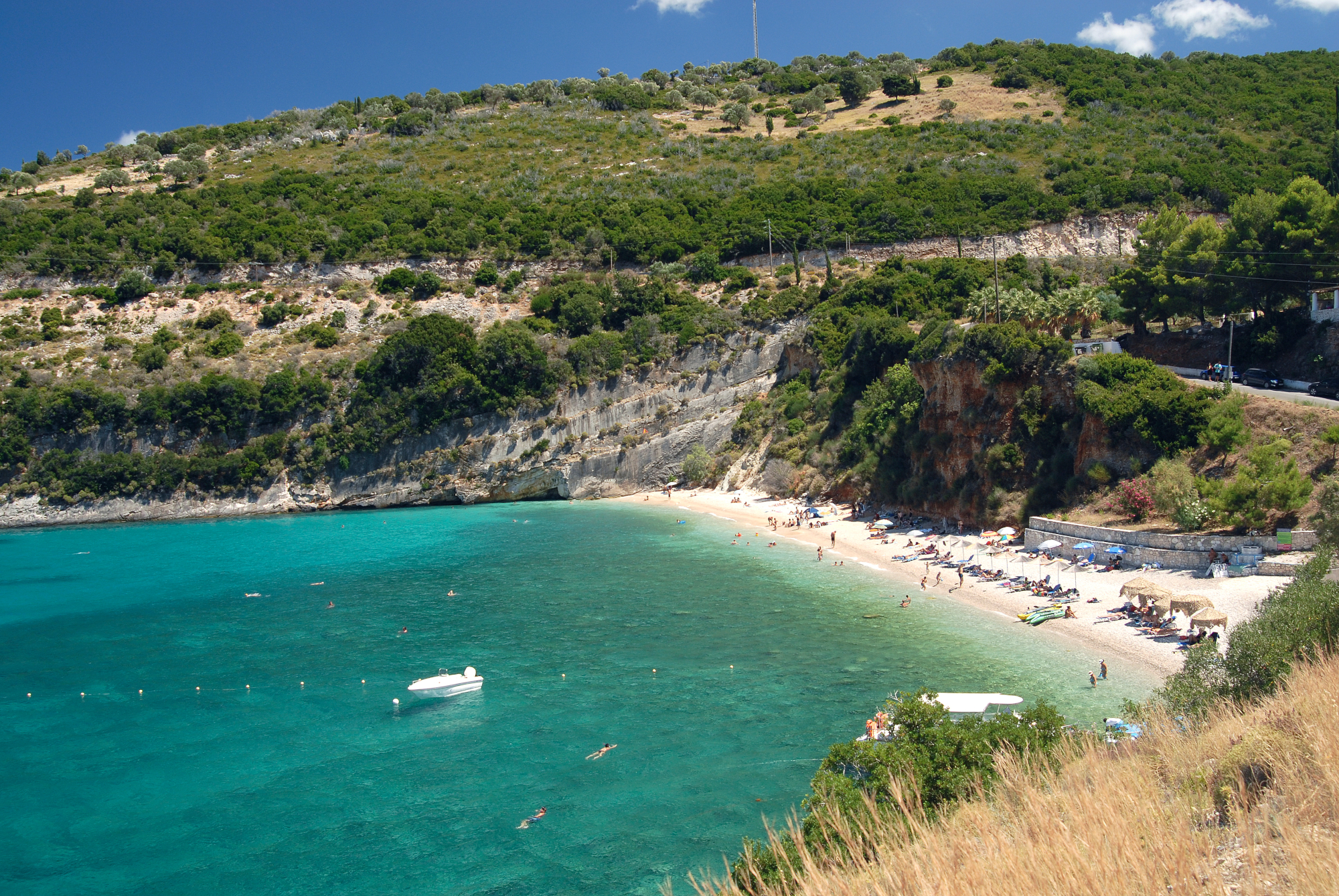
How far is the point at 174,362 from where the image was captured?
6206cm

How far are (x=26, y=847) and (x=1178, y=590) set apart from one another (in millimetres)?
30207

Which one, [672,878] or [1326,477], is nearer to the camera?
[672,878]

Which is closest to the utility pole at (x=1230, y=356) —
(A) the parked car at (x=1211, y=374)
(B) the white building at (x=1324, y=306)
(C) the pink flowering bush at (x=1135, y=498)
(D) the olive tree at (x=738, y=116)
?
(A) the parked car at (x=1211, y=374)

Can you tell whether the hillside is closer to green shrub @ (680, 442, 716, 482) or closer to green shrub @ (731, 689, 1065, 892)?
green shrub @ (680, 442, 716, 482)

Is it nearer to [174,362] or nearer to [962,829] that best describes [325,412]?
[174,362]

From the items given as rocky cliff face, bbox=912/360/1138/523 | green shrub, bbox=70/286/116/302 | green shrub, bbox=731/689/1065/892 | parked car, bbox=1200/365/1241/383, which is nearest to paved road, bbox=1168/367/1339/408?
parked car, bbox=1200/365/1241/383

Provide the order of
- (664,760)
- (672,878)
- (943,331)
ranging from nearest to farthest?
(672,878), (664,760), (943,331)

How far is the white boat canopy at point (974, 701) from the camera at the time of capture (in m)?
17.6

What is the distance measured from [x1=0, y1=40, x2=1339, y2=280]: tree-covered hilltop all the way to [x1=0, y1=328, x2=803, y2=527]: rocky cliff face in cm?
1921

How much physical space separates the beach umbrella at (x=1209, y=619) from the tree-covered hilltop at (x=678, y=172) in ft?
175

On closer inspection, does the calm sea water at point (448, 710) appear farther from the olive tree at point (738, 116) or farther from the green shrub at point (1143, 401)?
the olive tree at point (738, 116)

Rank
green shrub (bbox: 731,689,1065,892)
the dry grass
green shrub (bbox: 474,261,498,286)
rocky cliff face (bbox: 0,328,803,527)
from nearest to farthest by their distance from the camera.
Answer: the dry grass, green shrub (bbox: 731,689,1065,892), rocky cliff face (bbox: 0,328,803,527), green shrub (bbox: 474,261,498,286)

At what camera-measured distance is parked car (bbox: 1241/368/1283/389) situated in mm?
33125

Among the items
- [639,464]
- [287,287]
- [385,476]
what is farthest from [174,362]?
[639,464]
